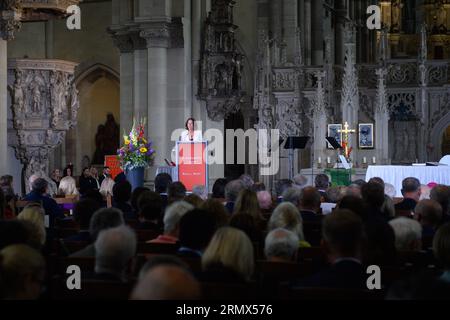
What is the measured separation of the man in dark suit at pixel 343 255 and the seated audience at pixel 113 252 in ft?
3.72

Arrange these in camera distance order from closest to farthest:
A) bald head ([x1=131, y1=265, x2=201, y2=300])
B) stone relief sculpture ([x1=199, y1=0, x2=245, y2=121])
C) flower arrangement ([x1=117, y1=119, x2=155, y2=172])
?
1. bald head ([x1=131, y1=265, x2=201, y2=300])
2. flower arrangement ([x1=117, y1=119, x2=155, y2=172])
3. stone relief sculpture ([x1=199, y1=0, x2=245, y2=121])

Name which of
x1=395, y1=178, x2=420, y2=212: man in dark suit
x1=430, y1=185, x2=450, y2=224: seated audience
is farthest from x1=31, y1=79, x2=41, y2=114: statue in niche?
x1=430, y1=185, x2=450, y2=224: seated audience

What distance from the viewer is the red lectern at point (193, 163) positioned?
1934 centimetres

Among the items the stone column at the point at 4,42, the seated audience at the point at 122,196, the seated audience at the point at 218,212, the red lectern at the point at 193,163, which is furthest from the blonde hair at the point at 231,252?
the red lectern at the point at 193,163

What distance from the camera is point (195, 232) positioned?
7.06 metres

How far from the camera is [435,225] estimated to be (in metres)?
8.88

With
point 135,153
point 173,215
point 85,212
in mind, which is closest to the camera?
point 173,215

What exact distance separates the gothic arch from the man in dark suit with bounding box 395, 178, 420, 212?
1395cm

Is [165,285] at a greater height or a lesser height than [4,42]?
lesser

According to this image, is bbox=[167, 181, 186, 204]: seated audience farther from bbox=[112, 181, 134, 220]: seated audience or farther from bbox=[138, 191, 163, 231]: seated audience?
bbox=[138, 191, 163, 231]: seated audience

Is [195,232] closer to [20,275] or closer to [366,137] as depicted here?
[20,275]

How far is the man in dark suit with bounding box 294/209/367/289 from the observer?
589 cm

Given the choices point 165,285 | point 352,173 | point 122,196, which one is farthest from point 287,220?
point 352,173

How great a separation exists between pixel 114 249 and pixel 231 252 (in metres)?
0.75
